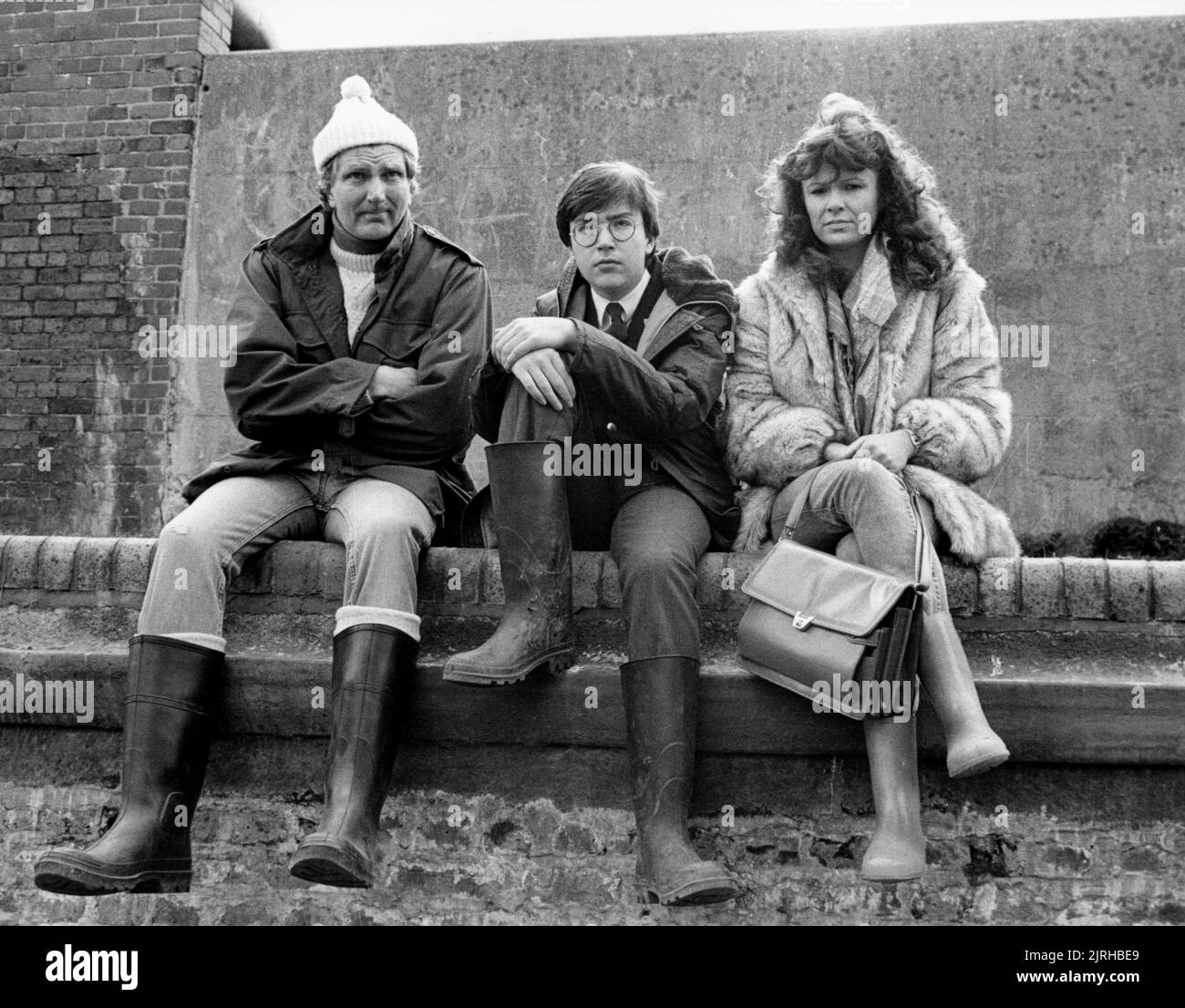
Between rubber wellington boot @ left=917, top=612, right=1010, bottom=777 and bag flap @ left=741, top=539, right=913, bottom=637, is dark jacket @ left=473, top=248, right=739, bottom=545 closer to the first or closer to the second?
bag flap @ left=741, top=539, right=913, bottom=637

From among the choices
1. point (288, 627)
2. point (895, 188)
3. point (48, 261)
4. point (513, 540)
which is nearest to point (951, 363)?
point (895, 188)

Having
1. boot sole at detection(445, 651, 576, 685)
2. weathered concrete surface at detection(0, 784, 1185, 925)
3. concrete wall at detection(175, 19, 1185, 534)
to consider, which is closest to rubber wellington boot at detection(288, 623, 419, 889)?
boot sole at detection(445, 651, 576, 685)

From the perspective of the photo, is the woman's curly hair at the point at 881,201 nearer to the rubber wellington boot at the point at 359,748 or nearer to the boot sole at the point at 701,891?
the rubber wellington boot at the point at 359,748

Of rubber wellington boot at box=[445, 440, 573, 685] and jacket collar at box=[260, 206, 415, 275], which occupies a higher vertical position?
jacket collar at box=[260, 206, 415, 275]

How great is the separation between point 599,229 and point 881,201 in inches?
29.1

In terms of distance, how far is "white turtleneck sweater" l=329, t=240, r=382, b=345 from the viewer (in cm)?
344

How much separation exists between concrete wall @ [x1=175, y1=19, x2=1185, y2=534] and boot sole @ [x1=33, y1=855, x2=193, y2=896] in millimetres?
3993

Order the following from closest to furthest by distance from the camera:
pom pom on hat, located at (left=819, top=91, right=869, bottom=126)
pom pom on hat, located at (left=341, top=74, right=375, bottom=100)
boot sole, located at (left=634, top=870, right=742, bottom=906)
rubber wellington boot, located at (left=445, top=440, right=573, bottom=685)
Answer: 1. boot sole, located at (left=634, top=870, right=742, bottom=906)
2. rubber wellington boot, located at (left=445, top=440, right=573, bottom=685)
3. pom pom on hat, located at (left=819, top=91, right=869, bottom=126)
4. pom pom on hat, located at (left=341, top=74, right=375, bottom=100)

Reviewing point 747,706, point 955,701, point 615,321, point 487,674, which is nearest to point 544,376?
point 615,321

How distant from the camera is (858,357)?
3279mm

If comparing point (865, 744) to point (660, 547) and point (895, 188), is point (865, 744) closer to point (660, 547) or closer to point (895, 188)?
point (660, 547)

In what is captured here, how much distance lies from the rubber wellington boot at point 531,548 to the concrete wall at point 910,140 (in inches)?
136

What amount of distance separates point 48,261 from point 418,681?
4.54 meters

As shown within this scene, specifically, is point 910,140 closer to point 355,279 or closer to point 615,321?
point 615,321
